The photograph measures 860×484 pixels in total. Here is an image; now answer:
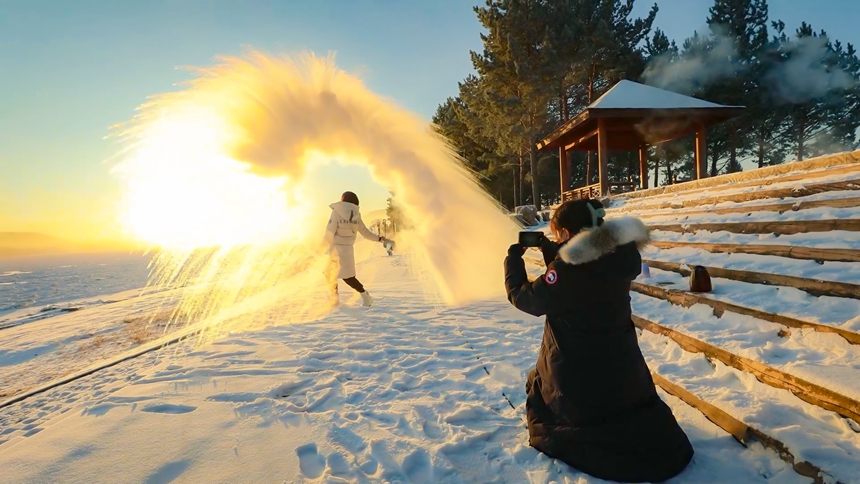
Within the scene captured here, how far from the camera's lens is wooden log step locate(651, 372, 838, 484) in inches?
81.8

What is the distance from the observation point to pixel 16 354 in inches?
316

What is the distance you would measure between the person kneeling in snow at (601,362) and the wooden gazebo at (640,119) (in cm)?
1395

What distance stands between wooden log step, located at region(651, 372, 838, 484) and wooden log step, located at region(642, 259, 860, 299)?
68.5 inches

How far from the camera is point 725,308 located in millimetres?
4004

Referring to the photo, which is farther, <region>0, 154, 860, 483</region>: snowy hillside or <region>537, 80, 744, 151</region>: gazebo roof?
<region>537, 80, 744, 151</region>: gazebo roof

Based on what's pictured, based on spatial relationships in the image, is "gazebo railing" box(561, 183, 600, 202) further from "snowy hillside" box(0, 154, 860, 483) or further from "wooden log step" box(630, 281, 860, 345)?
"wooden log step" box(630, 281, 860, 345)

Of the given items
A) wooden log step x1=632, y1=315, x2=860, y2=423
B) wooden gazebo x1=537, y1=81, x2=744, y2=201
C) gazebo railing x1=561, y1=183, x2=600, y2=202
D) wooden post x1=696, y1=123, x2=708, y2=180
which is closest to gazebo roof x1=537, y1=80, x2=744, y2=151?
wooden gazebo x1=537, y1=81, x2=744, y2=201

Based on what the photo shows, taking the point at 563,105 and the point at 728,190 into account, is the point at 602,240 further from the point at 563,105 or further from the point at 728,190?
the point at 563,105

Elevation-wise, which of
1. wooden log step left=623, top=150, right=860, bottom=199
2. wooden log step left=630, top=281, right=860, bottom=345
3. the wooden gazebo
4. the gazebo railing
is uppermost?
the wooden gazebo

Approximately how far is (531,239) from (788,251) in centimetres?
378

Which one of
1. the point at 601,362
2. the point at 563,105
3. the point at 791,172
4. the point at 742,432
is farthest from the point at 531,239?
the point at 563,105

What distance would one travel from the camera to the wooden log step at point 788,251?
150 inches

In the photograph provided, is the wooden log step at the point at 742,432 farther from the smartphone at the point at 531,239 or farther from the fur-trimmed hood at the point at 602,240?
the smartphone at the point at 531,239

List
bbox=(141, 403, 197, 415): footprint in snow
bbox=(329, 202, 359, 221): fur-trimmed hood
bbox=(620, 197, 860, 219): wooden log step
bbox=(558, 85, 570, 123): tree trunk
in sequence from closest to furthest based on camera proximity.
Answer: bbox=(141, 403, 197, 415): footprint in snow, bbox=(620, 197, 860, 219): wooden log step, bbox=(329, 202, 359, 221): fur-trimmed hood, bbox=(558, 85, 570, 123): tree trunk
